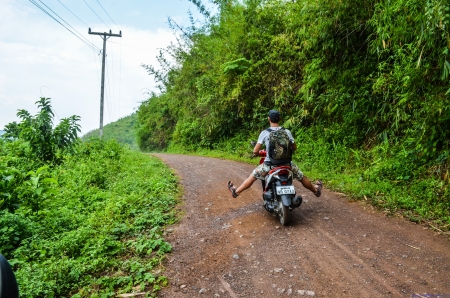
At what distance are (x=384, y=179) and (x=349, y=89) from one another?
9.75 ft

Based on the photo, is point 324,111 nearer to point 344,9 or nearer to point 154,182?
point 344,9

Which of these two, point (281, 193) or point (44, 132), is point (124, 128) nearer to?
point (44, 132)

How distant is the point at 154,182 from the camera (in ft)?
25.2

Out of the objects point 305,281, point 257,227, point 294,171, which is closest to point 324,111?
point 294,171

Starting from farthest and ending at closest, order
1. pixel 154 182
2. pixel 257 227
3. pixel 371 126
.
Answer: pixel 371 126, pixel 154 182, pixel 257 227

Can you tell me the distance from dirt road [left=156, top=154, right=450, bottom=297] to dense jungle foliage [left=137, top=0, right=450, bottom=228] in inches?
45.1

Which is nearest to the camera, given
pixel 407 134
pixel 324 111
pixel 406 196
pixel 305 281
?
pixel 305 281

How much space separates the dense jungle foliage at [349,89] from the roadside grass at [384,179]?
2 centimetres

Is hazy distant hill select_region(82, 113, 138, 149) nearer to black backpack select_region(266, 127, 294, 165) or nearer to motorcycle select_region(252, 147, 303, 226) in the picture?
motorcycle select_region(252, 147, 303, 226)

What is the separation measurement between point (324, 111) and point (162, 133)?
68.5ft

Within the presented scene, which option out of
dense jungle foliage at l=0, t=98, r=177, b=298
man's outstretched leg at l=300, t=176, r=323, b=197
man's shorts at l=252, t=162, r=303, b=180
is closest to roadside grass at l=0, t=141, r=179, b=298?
dense jungle foliage at l=0, t=98, r=177, b=298

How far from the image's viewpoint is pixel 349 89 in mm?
8695

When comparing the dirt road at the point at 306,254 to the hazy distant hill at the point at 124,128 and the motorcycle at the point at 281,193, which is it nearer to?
the motorcycle at the point at 281,193

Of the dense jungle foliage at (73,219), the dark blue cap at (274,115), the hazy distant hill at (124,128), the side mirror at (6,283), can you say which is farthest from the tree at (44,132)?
the hazy distant hill at (124,128)
